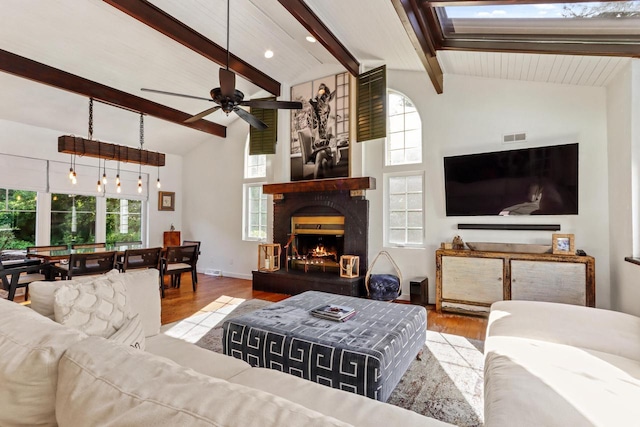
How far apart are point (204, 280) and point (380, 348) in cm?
537

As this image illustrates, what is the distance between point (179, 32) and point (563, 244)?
17.9 ft

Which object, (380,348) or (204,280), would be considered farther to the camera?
(204,280)

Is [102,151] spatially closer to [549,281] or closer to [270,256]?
[270,256]

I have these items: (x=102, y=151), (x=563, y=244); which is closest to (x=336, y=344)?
(x=563, y=244)

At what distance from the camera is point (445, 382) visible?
2410 millimetres

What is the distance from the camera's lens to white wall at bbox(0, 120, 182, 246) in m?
5.22

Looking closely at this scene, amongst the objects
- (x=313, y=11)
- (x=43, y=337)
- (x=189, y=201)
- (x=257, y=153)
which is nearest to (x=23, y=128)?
(x=189, y=201)

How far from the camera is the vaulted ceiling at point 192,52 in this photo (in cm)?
356

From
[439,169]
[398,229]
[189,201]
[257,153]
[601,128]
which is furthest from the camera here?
[189,201]

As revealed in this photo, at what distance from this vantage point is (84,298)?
171 centimetres

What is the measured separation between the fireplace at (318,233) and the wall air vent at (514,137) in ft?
6.28

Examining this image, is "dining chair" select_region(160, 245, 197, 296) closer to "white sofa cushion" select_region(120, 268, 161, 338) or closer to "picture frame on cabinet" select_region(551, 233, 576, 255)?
"white sofa cushion" select_region(120, 268, 161, 338)

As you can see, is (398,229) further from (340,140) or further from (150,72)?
(150,72)

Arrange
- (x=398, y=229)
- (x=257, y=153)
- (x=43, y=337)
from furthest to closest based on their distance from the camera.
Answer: (x=257, y=153)
(x=398, y=229)
(x=43, y=337)
